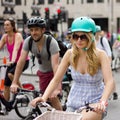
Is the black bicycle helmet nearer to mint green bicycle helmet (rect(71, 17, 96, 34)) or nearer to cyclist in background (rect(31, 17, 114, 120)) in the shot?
cyclist in background (rect(31, 17, 114, 120))

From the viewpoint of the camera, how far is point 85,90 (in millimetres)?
3844

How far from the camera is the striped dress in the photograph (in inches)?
151

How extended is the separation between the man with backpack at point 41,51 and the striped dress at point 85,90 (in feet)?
4.01

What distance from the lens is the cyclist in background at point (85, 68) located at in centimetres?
372

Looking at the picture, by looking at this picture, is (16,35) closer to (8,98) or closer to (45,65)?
(8,98)

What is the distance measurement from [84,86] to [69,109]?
0.24 m

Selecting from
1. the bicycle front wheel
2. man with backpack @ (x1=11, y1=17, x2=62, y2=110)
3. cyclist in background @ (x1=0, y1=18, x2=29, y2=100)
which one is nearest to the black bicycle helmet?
man with backpack @ (x1=11, y1=17, x2=62, y2=110)

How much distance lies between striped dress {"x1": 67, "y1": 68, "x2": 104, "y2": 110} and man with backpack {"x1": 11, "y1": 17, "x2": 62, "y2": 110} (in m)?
1.22

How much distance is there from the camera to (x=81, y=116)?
3402 millimetres

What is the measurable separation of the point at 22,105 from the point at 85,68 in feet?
11.4

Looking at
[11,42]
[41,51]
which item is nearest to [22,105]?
[11,42]

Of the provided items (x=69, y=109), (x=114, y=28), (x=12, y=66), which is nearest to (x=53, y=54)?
(x=69, y=109)

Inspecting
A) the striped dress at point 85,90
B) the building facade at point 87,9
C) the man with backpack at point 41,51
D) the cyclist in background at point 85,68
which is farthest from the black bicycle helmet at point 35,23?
the building facade at point 87,9

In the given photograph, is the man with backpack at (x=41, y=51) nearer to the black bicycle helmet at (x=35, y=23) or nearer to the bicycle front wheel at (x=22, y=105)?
the black bicycle helmet at (x=35, y=23)
